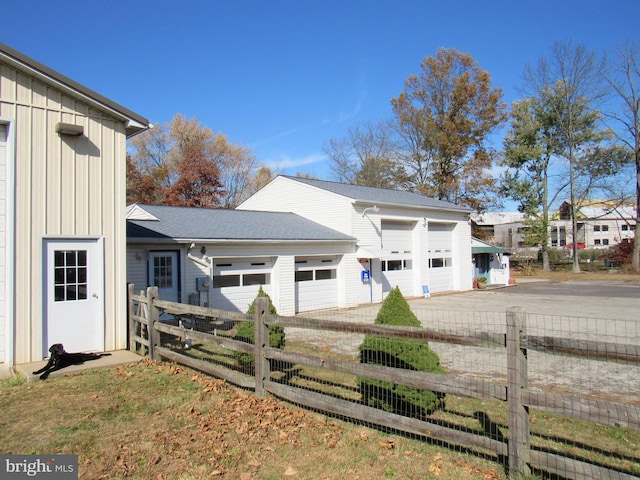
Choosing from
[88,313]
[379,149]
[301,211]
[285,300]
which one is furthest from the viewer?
[379,149]

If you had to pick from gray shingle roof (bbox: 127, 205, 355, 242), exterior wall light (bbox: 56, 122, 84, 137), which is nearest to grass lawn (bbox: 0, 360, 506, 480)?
exterior wall light (bbox: 56, 122, 84, 137)

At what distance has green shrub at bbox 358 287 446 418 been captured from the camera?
15.7 ft

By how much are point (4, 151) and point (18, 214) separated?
1.12 meters

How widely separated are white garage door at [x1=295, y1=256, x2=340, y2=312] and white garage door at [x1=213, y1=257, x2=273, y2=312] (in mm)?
1488

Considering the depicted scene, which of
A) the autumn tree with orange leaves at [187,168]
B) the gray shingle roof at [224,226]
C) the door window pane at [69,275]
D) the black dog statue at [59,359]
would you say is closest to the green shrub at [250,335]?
the black dog statue at [59,359]

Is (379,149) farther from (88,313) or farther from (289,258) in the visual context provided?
(88,313)

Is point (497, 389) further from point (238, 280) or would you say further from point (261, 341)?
point (238, 280)

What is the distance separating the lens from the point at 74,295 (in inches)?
313

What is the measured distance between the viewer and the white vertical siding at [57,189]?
7.42 meters

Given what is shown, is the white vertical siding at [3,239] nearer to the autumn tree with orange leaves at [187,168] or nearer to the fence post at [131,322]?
the fence post at [131,322]

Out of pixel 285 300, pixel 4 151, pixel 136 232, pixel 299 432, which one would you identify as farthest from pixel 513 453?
pixel 285 300

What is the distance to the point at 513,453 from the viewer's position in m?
3.62

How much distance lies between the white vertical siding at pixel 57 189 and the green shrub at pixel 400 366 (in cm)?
545

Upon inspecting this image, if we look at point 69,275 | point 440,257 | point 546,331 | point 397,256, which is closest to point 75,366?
point 69,275
